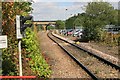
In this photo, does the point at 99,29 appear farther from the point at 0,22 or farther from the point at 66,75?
the point at 0,22

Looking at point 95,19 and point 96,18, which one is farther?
point 96,18

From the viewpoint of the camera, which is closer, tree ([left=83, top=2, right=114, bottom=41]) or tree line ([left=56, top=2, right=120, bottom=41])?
tree line ([left=56, top=2, right=120, bottom=41])

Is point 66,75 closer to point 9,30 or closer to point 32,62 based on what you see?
point 32,62

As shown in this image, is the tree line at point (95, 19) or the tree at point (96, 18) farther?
the tree at point (96, 18)

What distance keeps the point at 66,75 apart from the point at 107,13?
122 ft

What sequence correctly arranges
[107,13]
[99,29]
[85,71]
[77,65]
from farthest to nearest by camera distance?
[107,13] < [99,29] < [77,65] < [85,71]

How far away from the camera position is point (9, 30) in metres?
12.2

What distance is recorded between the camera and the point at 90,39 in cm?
4928

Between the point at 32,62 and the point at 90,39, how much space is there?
34983mm

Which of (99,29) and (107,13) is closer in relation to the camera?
(99,29)

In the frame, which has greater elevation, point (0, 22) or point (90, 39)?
point (0, 22)

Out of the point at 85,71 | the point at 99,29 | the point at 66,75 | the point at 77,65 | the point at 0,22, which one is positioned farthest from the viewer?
the point at 99,29

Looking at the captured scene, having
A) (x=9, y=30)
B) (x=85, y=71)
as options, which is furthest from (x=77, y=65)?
(x=9, y=30)

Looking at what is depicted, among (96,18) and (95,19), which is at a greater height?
(96,18)
